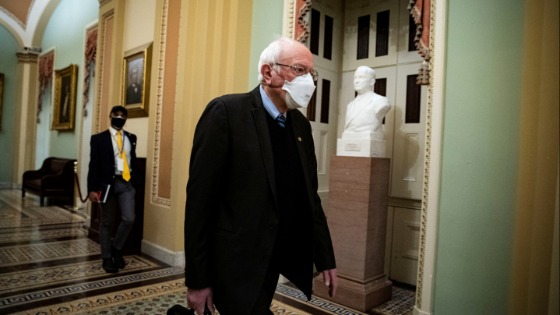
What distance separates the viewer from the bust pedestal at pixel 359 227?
3400 mm

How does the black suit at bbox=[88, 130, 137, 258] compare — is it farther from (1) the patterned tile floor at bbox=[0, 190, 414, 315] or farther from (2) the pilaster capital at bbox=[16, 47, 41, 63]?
(2) the pilaster capital at bbox=[16, 47, 41, 63]

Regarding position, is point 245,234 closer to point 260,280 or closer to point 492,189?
point 260,280

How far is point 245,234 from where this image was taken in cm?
147

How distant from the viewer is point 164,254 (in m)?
4.50

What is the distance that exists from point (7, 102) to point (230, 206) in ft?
40.2

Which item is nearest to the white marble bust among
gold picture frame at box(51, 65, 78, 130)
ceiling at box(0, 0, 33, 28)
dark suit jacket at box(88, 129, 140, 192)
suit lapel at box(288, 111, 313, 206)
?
suit lapel at box(288, 111, 313, 206)

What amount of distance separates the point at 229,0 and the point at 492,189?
11.1 feet

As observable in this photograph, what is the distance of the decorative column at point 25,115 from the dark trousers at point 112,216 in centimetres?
870

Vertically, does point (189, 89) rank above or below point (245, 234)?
above

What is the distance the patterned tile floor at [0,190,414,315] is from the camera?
315 cm

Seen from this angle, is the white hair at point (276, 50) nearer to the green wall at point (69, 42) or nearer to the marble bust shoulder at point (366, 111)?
the marble bust shoulder at point (366, 111)

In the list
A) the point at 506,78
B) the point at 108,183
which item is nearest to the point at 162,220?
the point at 108,183

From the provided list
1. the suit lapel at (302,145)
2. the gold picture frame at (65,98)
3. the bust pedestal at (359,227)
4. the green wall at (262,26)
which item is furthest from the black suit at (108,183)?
the gold picture frame at (65,98)

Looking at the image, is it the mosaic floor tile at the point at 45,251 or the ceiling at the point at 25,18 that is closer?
the mosaic floor tile at the point at 45,251
